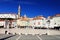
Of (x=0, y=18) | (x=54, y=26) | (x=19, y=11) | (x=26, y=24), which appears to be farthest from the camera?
(x=19, y=11)

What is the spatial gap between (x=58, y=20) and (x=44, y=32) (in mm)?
36981

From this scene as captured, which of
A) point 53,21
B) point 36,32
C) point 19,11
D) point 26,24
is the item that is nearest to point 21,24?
point 26,24

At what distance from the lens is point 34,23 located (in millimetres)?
112812

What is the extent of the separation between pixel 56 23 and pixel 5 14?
49.1 meters

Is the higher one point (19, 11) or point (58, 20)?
point (19, 11)

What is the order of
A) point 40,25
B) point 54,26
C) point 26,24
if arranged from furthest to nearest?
point 26,24 < point 40,25 < point 54,26

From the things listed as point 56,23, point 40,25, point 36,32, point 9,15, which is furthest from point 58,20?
point 9,15

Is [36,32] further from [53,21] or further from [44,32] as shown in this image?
[53,21]

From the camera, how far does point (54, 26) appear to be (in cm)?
9838

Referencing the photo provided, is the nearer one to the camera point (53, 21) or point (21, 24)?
point (53, 21)

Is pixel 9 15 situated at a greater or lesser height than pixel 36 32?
greater

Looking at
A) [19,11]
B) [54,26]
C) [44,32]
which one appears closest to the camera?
[44,32]

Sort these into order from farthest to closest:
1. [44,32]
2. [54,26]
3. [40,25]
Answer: [40,25] < [54,26] < [44,32]

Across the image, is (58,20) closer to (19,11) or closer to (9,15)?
(9,15)
